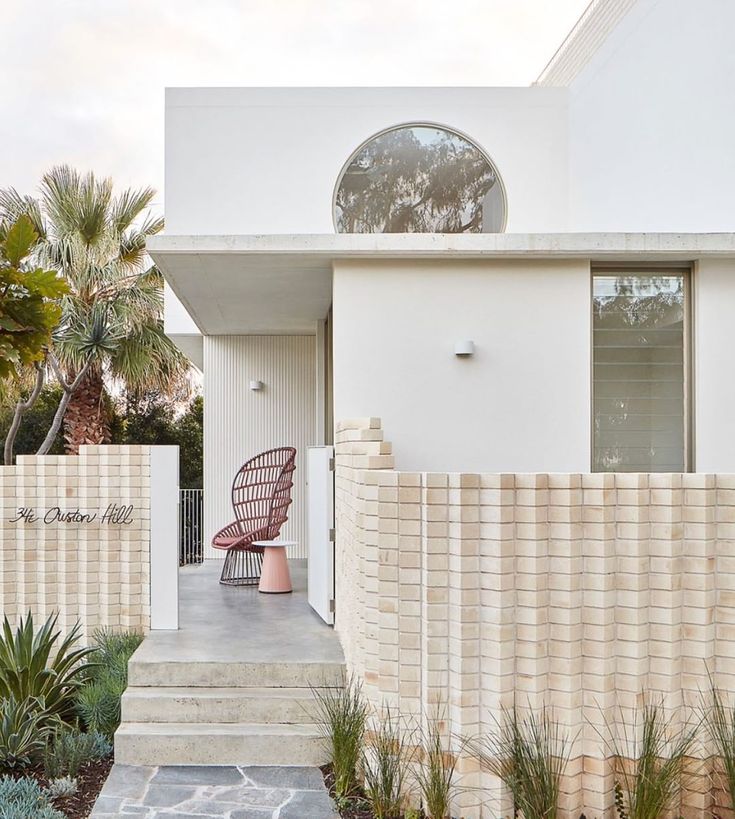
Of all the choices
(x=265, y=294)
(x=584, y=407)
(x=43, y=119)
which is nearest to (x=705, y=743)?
(x=584, y=407)

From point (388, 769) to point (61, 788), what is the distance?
1.91 meters

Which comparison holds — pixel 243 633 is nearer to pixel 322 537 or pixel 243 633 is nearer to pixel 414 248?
pixel 322 537

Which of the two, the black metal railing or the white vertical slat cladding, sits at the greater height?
the white vertical slat cladding

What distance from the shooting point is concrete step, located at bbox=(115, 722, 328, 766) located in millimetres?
5215

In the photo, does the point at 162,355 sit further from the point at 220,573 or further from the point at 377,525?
the point at 377,525

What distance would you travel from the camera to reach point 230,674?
18.5 ft

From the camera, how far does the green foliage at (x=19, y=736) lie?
16.5ft

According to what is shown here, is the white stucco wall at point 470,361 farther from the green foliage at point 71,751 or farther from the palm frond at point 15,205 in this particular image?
the palm frond at point 15,205

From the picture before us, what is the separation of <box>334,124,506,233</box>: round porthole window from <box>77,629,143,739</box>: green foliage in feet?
15.7

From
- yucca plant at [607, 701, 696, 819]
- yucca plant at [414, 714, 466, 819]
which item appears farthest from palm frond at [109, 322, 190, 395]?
yucca plant at [607, 701, 696, 819]

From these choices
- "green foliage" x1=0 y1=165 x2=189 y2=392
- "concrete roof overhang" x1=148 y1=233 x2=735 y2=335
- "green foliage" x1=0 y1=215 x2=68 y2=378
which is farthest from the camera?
"green foliage" x1=0 y1=165 x2=189 y2=392

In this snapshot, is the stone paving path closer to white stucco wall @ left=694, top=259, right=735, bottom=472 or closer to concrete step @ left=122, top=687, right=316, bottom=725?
concrete step @ left=122, top=687, right=316, bottom=725

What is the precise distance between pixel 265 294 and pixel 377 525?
422cm

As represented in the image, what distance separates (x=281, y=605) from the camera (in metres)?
7.64
